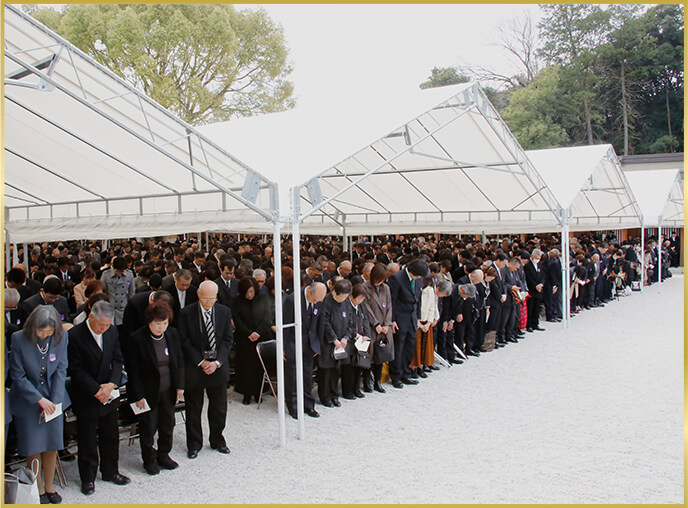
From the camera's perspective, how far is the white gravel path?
417 cm

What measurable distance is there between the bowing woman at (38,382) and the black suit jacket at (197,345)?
99 centimetres

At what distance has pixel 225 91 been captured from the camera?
22828mm

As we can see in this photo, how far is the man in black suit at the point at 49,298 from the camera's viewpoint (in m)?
5.47

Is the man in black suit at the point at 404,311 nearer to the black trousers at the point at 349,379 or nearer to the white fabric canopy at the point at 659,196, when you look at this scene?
the black trousers at the point at 349,379

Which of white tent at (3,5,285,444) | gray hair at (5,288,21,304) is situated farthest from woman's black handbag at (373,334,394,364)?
gray hair at (5,288,21,304)

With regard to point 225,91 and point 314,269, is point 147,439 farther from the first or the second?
point 225,91

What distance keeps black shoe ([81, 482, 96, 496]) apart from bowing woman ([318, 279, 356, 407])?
8.26 ft

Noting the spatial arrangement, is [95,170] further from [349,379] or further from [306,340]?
[349,379]

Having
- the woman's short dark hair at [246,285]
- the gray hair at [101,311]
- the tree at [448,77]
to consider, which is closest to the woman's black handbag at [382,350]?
the woman's short dark hair at [246,285]

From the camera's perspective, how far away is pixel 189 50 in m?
20.7

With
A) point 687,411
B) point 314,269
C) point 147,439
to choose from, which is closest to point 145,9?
point 314,269

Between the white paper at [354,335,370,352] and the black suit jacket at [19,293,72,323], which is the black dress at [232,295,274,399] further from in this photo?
the black suit jacket at [19,293,72,323]

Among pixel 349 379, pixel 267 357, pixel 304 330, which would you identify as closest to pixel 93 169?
pixel 267 357

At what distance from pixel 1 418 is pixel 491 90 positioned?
44871mm
